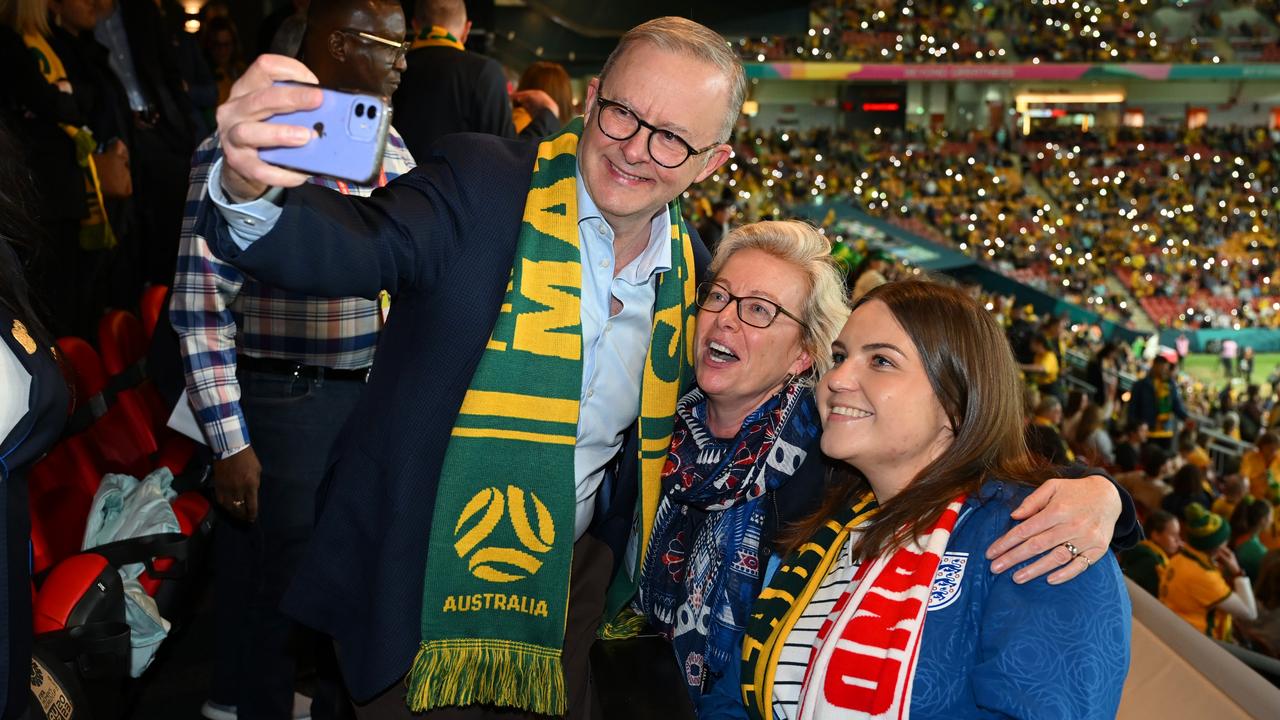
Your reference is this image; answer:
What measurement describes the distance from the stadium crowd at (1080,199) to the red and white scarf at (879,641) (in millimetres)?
20653

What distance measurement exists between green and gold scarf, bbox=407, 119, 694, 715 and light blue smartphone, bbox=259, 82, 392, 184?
53 cm

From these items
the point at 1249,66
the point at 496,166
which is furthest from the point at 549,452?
the point at 1249,66

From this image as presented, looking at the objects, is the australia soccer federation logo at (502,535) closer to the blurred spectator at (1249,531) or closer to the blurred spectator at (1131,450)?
the blurred spectator at (1249,531)

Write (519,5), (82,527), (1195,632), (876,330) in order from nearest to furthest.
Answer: (876,330), (1195,632), (82,527), (519,5)

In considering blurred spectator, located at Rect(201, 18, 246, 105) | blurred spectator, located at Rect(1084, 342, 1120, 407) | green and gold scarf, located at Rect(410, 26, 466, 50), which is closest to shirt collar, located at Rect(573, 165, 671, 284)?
green and gold scarf, located at Rect(410, 26, 466, 50)

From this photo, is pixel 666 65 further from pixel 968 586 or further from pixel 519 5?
pixel 519 5

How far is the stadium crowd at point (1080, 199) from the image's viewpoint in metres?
24.1

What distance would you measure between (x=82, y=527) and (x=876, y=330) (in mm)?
1955

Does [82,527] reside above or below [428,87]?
below

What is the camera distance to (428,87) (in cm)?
340

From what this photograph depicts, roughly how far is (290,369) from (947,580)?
A: 145 centimetres

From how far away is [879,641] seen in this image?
155 centimetres

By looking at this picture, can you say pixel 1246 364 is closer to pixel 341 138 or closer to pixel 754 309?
pixel 754 309

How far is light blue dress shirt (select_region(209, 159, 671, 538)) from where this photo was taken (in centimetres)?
170
